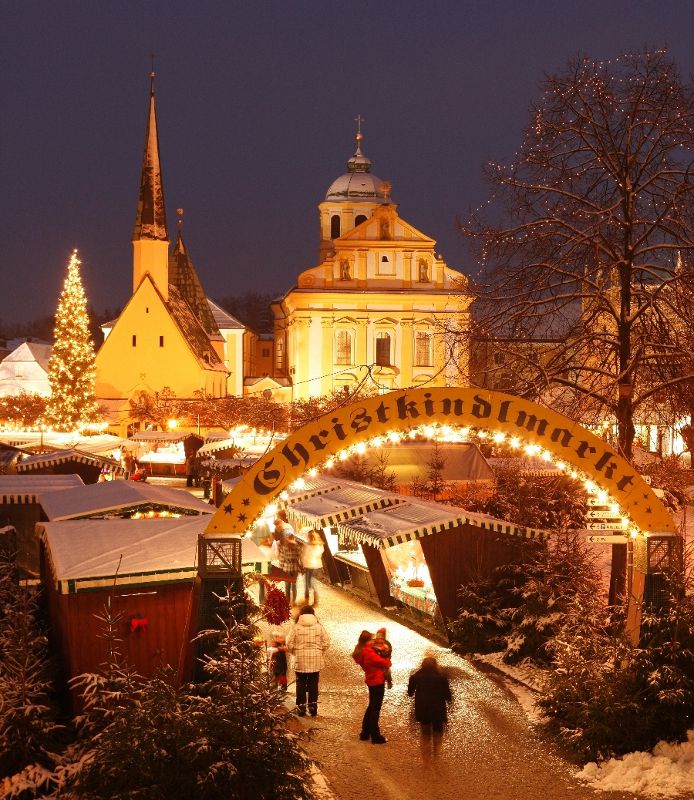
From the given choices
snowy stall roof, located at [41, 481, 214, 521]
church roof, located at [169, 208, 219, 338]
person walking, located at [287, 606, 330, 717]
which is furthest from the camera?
church roof, located at [169, 208, 219, 338]

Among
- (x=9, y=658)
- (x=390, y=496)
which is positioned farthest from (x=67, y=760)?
(x=390, y=496)

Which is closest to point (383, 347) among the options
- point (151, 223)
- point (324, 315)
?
point (324, 315)

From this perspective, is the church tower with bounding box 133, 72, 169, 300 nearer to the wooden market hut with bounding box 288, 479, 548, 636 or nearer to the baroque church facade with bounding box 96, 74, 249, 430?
the baroque church facade with bounding box 96, 74, 249, 430

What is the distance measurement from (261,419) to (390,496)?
28.6 metres

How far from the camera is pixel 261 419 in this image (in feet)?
150

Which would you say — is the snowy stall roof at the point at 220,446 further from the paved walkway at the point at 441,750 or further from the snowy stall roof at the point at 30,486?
the paved walkway at the point at 441,750

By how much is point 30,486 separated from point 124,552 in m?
9.50

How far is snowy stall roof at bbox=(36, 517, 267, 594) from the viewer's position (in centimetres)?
1084

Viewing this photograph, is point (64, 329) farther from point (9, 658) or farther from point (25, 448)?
point (9, 658)

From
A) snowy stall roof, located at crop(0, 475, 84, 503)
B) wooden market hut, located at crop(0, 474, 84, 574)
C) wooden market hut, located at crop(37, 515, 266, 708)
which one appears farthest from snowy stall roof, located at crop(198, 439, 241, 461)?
wooden market hut, located at crop(37, 515, 266, 708)

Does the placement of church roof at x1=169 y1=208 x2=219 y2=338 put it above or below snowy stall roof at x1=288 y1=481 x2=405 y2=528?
above

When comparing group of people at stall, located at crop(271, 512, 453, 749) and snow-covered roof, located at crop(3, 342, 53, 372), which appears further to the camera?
snow-covered roof, located at crop(3, 342, 53, 372)

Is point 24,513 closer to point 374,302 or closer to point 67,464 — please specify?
point 67,464

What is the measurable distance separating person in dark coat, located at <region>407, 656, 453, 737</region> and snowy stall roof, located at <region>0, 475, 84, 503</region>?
32.0ft
